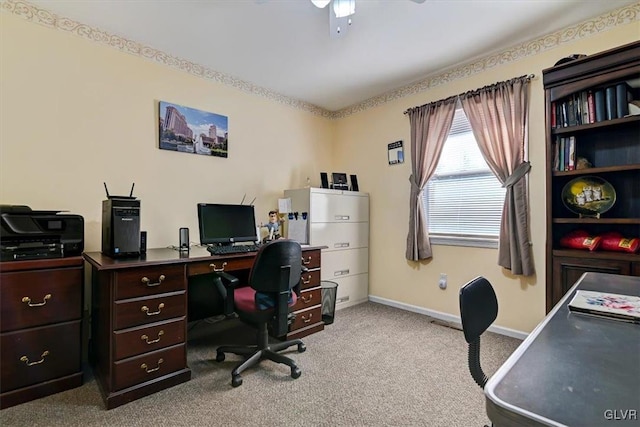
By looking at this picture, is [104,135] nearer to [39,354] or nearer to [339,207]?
[39,354]

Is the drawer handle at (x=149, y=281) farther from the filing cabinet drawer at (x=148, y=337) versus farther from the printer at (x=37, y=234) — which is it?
the printer at (x=37, y=234)

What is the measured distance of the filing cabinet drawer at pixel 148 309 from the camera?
1.79 metres

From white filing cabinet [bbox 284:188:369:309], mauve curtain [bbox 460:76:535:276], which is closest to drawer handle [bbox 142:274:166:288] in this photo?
white filing cabinet [bbox 284:188:369:309]

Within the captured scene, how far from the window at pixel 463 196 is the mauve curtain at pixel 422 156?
0.10 meters

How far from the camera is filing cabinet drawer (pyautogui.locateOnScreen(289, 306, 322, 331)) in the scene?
8.93ft

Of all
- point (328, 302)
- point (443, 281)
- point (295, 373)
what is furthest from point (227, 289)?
point (443, 281)

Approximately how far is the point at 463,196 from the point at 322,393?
2290 millimetres

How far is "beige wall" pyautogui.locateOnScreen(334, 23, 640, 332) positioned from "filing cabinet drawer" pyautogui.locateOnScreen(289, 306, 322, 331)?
45.2 inches

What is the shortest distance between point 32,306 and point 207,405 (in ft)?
3.83

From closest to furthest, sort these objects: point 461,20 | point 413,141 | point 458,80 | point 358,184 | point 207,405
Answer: point 207,405 < point 461,20 < point 458,80 < point 413,141 < point 358,184

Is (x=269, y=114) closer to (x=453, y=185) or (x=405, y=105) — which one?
(x=405, y=105)

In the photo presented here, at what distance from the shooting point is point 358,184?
401cm

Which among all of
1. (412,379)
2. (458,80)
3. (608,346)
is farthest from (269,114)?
(608,346)

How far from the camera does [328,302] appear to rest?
3.14 m
